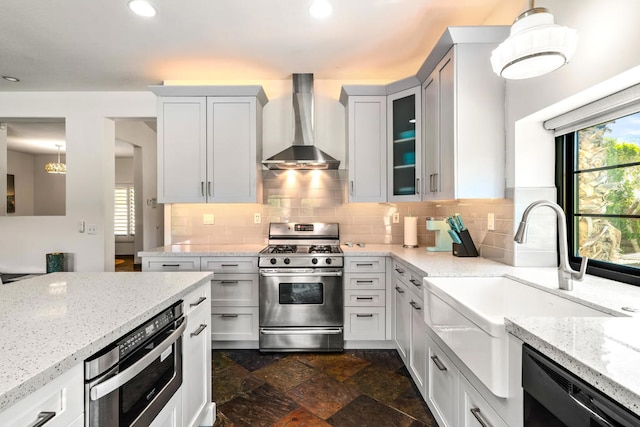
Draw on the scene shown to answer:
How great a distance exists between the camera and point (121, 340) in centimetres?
98

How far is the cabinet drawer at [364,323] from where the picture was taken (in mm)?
2707

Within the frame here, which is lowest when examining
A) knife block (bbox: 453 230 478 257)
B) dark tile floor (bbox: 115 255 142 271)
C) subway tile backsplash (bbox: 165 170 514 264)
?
dark tile floor (bbox: 115 255 142 271)

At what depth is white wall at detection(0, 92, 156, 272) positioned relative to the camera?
11.1 feet

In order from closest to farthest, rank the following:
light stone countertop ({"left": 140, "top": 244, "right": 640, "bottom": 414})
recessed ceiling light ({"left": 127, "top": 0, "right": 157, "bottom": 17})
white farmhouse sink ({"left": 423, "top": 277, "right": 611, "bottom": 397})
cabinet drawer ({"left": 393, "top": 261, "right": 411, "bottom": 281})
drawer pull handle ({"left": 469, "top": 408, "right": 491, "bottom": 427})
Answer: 1. light stone countertop ({"left": 140, "top": 244, "right": 640, "bottom": 414})
2. white farmhouse sink ({"left": 423, "top": 277, "right": 611, "bottom": 397})
3. drawer pull handle ({"left": 469, "top": 408, "right": 491, "bottom": 427})
4. recessed ceiling light ({"left": 127, "top": 0, "right": 157, "bottom": 17})
5. cabinet drawer ({"left": 393, "top": 261, "right": 411, "bottom": 281})

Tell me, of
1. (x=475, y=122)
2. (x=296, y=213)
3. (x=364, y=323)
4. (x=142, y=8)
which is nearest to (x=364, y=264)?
(x=364, y=323)

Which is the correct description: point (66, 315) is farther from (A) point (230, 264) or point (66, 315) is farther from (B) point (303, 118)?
(B) point (303, 118)

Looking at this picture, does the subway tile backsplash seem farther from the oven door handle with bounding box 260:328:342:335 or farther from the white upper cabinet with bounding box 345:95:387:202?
the oven door handle with bounding box 260:328:342:335

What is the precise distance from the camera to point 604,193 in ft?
5.38

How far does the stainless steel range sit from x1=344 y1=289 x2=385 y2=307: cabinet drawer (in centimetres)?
9

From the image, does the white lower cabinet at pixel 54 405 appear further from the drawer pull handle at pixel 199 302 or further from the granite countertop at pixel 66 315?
the drawer pull handle at pixel 199 302

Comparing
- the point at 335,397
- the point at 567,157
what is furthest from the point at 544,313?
the point at 335,397

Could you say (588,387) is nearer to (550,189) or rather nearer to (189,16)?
(550,189)

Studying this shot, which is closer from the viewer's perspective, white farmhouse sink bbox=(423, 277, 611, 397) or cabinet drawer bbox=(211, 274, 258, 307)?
white farmhouse sink bbox=(423, 277, 611, 397)

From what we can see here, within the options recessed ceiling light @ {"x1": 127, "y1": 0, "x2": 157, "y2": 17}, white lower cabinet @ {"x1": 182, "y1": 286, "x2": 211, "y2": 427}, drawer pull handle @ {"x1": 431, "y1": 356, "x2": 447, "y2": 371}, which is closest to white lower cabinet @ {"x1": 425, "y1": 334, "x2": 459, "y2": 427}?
drawer pull handle @ {"x1": 431, "y1": 356, "x2": 447, "y2": 371}
